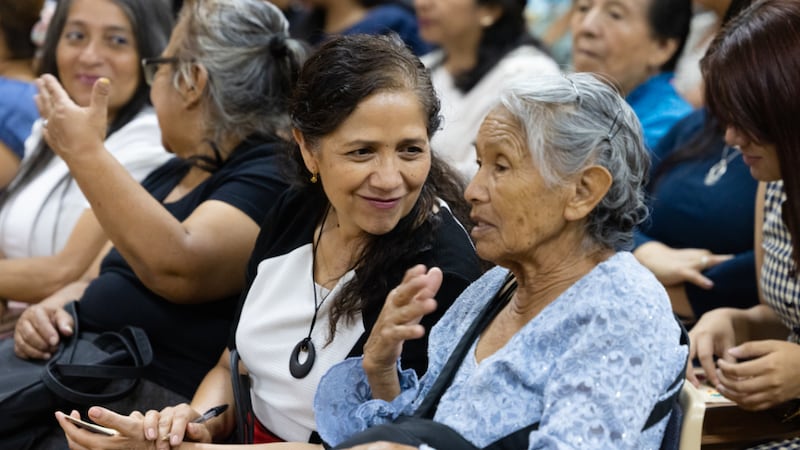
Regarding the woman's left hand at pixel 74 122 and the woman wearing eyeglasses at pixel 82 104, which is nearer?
the woman's left hand at pixel 74 122

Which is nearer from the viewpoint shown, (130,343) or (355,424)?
(355,424)

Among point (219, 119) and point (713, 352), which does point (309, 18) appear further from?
point (713, 352)

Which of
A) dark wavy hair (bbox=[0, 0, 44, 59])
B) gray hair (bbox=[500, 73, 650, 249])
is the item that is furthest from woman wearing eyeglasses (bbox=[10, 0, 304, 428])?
dark wavy hair (bbox=[0, 0, 44, 59])

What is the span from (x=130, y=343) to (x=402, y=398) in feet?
2.97

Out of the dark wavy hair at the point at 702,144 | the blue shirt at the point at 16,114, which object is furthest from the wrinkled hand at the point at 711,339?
the blue shirt at the point at 16,114

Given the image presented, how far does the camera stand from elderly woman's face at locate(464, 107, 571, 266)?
70.4 inches

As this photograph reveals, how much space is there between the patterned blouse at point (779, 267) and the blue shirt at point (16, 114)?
2.55 meters

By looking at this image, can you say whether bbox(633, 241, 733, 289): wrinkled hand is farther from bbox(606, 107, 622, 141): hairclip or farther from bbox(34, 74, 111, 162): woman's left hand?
bbox(34, 74, 111, 162): woman's left hand

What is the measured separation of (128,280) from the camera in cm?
271

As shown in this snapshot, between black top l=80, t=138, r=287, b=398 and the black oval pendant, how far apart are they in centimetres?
55

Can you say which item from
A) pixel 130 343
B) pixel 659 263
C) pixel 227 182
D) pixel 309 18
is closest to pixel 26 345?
pixel 130 343

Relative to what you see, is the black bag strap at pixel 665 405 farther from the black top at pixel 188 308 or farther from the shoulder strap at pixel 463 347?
the black top at pixel 188 308

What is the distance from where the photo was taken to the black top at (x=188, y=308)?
2.61m

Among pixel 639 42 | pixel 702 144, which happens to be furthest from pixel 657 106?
pixel 702 144
